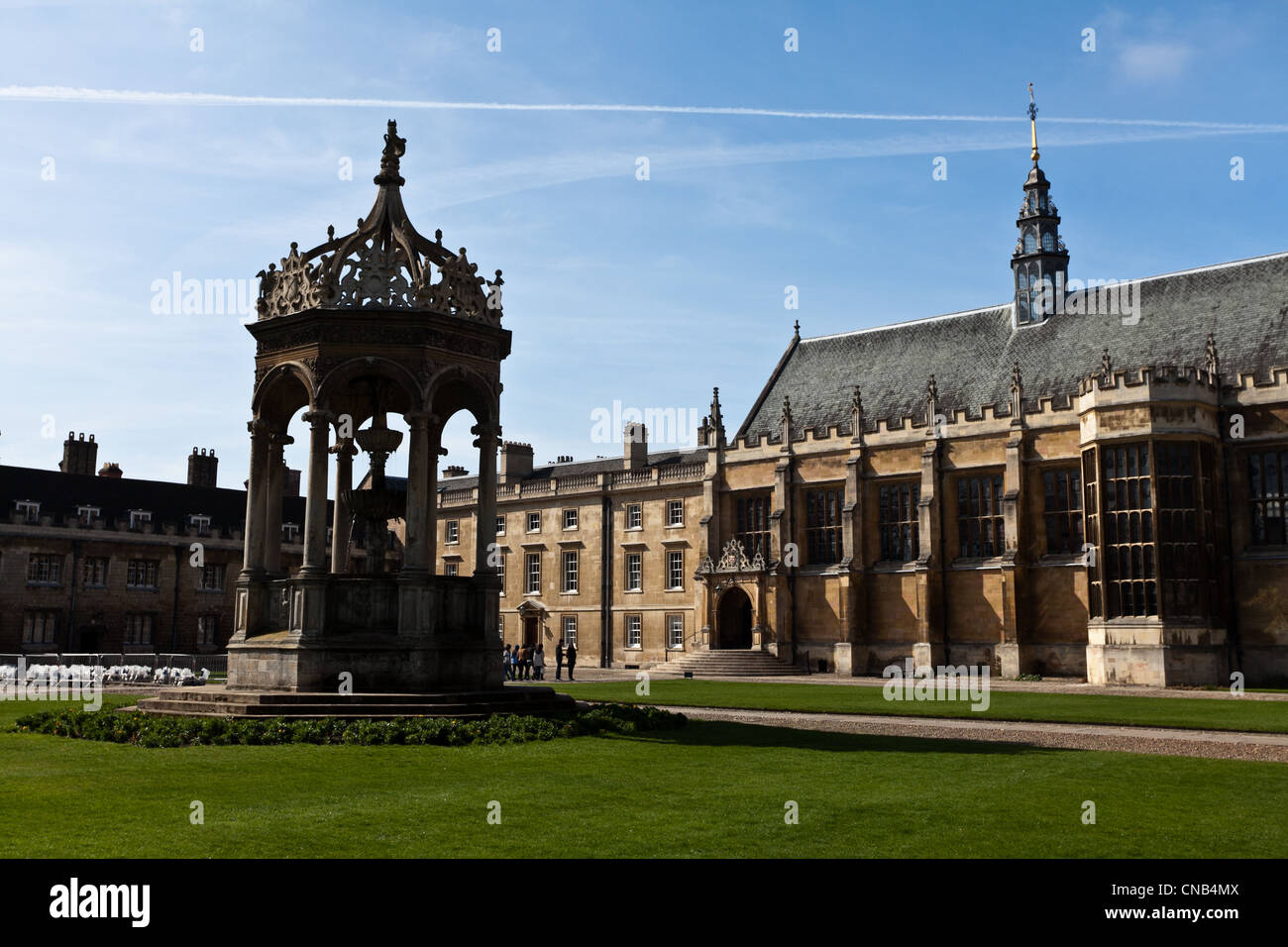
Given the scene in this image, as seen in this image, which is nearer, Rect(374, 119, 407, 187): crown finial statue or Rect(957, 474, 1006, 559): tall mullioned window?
Rect(374, 119, 407, 187): crown finial statue

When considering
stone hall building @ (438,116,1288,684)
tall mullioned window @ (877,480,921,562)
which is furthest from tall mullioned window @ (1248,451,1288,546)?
tall mullioned window @ (877,480,921,562)

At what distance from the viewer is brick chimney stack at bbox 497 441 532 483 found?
68.4 m

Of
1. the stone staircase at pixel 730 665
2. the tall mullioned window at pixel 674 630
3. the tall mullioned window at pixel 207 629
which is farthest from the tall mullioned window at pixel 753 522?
the tall mullioned window at pixel 207 629

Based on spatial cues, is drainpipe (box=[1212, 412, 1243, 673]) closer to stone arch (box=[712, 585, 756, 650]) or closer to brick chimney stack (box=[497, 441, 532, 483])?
stone arch (box=[712, 585, 756, 650])

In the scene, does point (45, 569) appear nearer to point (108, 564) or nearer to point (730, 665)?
point (108, 564)

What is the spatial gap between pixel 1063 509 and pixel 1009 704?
19397 mm

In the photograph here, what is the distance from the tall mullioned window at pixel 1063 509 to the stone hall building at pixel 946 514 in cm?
8

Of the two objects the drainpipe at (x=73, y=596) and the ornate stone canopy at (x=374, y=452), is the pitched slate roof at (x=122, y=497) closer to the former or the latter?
the drainpipe at (x=73, y=596)

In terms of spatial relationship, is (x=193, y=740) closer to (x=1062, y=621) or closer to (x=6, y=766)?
(x=6, y=766)

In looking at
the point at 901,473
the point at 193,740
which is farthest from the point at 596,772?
the point at 901,473

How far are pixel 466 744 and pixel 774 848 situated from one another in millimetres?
7742

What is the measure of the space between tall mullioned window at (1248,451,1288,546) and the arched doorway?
860 inches

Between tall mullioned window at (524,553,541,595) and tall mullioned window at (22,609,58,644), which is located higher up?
tall mullioned window at (524,553,541,595)

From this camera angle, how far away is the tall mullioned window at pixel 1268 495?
40312 mm
